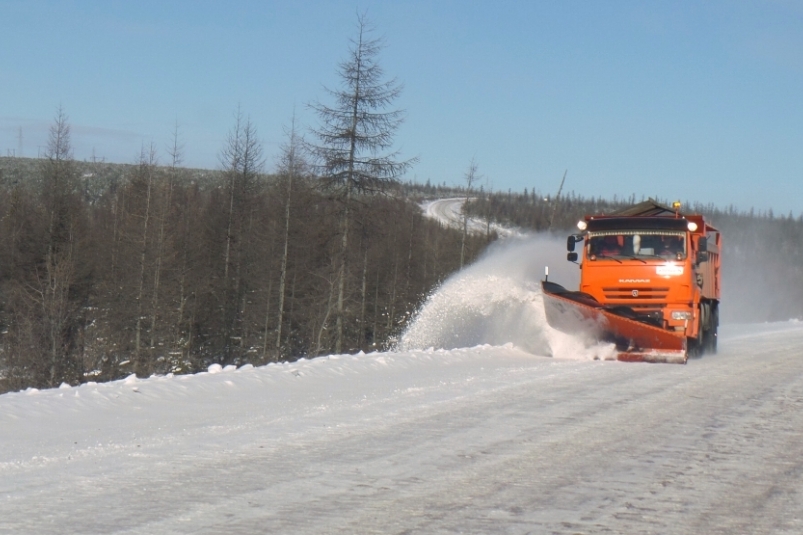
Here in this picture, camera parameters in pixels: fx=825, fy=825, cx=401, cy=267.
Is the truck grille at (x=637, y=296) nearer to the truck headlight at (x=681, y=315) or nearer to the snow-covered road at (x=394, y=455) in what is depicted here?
the truck headlight at (x=681, y=315)

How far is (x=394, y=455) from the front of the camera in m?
6.63

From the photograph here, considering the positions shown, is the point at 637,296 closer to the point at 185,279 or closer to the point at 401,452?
the point at 401,452

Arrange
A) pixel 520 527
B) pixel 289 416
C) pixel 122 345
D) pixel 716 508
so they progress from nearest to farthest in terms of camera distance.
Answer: pixel 520 527 → pixel 716 508 → pixel 289 416 → pixel 122 345

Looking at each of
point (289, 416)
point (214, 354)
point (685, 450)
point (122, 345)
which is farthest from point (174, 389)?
point (214, 354)

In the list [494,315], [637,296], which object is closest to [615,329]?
[637,296]

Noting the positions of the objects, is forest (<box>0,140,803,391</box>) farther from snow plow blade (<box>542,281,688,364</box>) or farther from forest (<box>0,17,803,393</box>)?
snow plow blade (<box>542,281,688,364</box>)

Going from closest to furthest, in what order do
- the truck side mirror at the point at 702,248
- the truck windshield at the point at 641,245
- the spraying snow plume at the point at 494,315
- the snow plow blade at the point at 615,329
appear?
the snow plow blade at the point at 615,329 → the spraying snow plume at the point at 494,315 → the truck windshield at the point at 641,245 → the truck side mirror at the point at 702,248

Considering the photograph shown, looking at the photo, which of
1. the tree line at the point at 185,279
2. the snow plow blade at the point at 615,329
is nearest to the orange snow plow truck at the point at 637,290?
the snow plow blade at the point at 615,329

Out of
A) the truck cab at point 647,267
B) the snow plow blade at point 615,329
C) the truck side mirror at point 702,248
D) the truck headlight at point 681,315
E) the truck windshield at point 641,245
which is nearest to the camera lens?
the snow plow blade at point 615,329

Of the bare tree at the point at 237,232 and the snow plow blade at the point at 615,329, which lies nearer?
the snow plow blade at the point at 615,329

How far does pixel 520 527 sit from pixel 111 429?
159 inches

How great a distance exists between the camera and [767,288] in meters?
51.0

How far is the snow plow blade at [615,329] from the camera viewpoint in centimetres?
1439

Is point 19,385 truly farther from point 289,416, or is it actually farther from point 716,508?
point 716,508
